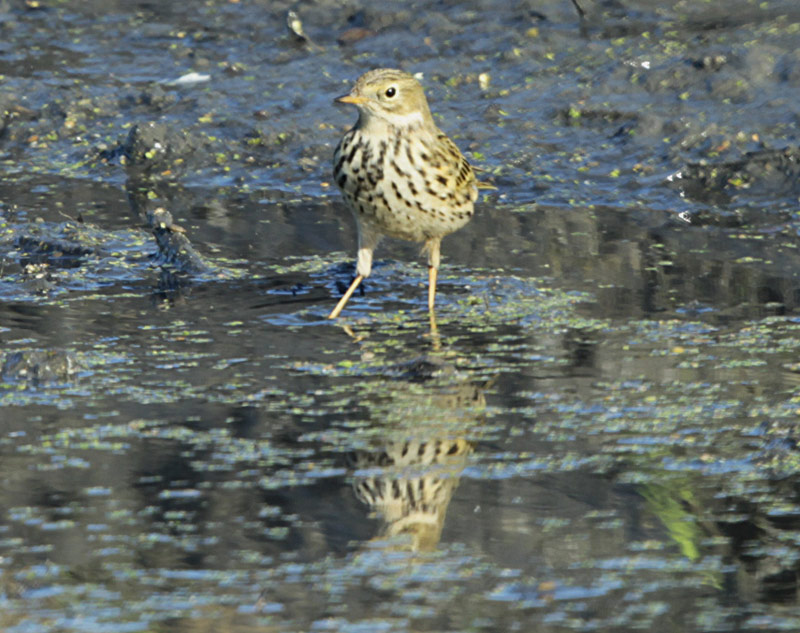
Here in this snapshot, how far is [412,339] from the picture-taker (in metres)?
6.50

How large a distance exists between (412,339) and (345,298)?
615 mm

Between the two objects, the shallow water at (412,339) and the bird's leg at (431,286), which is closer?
the shallow water at (412,339)

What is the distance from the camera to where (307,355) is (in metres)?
6.25

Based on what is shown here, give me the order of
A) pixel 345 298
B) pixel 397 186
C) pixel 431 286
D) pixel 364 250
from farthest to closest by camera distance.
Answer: pixel 364 250 → pixel 431 286 → pixel 345 298 → pixel 397 186

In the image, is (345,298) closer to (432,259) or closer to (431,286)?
(431,286)

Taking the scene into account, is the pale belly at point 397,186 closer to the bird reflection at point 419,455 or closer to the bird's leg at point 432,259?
the bird's leg at point 432,259

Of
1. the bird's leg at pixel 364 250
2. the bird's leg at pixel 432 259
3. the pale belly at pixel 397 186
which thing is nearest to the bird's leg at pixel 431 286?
the bird's leg at pixel 432 259

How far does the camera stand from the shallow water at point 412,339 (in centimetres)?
413

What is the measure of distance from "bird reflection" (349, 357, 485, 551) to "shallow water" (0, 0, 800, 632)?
0.01 meters

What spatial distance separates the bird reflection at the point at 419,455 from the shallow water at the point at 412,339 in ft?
0.05

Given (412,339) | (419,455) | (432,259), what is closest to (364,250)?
(432,259)

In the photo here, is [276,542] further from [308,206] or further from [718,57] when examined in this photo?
[718,57]

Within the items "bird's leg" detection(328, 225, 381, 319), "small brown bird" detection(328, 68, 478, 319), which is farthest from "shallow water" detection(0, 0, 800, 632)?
"small brown bird" detection(328, 68, 478, 319)

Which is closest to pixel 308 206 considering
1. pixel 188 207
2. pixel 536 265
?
pixel 188 207
